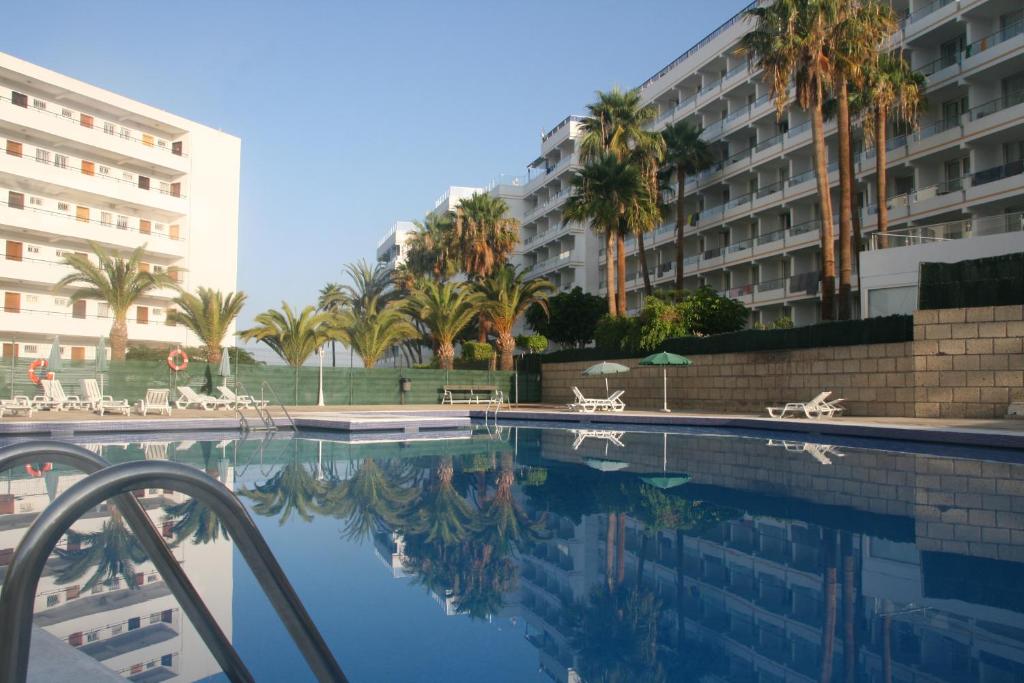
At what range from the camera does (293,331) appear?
3331 cm

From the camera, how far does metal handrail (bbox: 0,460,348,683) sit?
5.89ft

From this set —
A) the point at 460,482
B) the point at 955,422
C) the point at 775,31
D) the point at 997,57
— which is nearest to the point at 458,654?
the point at 460,482

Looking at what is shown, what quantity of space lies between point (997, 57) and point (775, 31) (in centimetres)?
796

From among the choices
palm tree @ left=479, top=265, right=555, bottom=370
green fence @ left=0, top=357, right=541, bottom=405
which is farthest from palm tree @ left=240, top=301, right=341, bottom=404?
palm tree @ left=479, top=265, right=555, bottom=370

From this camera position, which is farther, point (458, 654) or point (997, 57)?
point (997, 57)

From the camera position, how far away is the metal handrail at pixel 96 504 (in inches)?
70.7

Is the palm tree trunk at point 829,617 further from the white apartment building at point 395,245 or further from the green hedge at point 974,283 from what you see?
the white apartment building at point 395,245

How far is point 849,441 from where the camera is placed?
54.9 ft

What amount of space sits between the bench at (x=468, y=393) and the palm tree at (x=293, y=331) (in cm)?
562

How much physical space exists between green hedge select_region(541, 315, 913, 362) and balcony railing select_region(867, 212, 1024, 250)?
2.42 m

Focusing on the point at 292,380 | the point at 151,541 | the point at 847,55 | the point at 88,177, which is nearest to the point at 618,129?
the point at 847,55

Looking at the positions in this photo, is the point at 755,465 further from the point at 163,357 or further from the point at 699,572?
the point at 163,357

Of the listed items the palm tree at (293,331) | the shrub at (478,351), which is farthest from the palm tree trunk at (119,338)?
the shrub at (478,351)

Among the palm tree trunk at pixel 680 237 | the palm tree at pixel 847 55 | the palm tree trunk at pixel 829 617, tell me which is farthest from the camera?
the palm tree trunk at pixel 680 237
